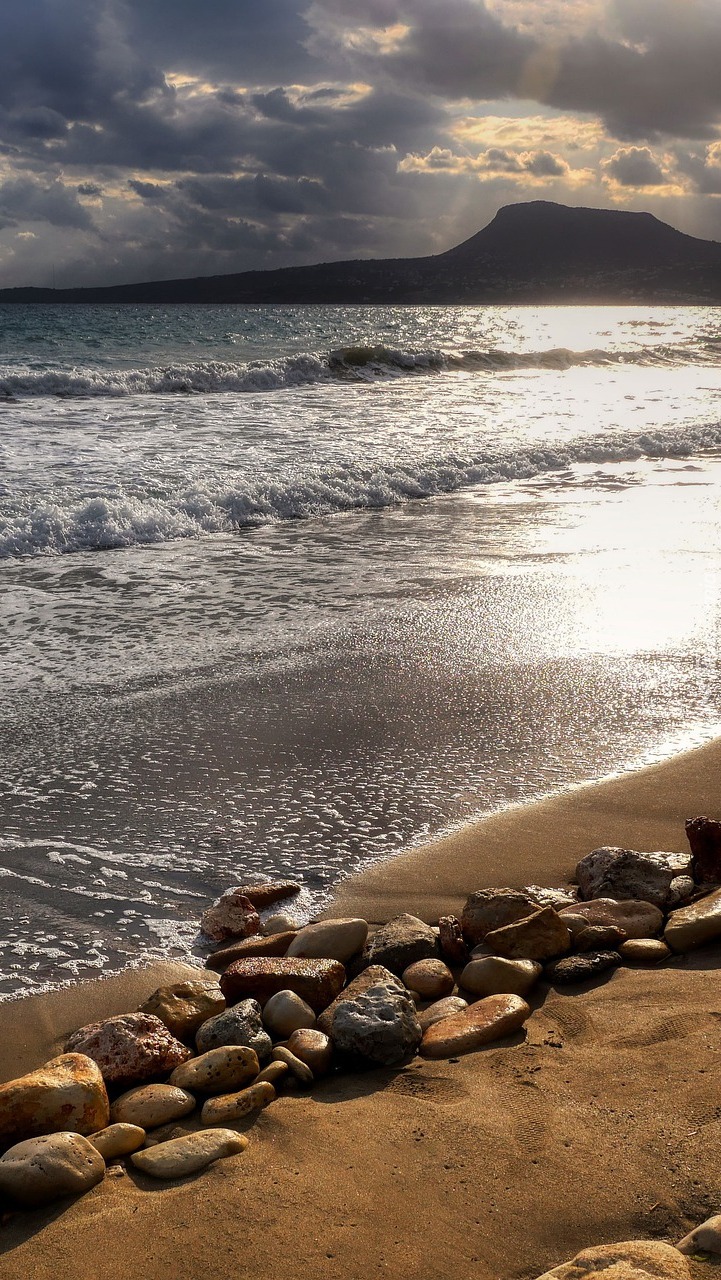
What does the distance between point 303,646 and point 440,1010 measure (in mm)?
2825

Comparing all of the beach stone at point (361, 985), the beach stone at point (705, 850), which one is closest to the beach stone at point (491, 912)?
the beach stone at point (361, 985)

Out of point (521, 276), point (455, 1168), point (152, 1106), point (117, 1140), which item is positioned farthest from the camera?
point (521, 276)

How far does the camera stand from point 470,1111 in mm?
1843

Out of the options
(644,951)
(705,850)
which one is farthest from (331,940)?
(705,850)

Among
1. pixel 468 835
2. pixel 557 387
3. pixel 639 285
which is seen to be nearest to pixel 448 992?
pixel 468 835

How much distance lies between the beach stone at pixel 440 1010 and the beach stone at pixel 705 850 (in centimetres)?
87

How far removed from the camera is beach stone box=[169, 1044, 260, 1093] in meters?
2.00

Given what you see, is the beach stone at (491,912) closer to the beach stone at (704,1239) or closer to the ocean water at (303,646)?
the ocean water at (303,646)

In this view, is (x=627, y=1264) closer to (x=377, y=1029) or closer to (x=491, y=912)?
(x=377, y=1029)

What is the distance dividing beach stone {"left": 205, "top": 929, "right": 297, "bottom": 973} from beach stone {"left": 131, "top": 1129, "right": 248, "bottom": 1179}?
71 cm

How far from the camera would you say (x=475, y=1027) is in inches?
82.8

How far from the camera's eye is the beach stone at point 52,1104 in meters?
1.82

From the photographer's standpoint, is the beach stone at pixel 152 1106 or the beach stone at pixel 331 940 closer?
the beach stone at pixel 152 1106

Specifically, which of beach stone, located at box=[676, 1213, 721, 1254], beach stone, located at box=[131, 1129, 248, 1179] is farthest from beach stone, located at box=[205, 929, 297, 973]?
beach stone, located at box=[676, 1213, 721, 1254]
